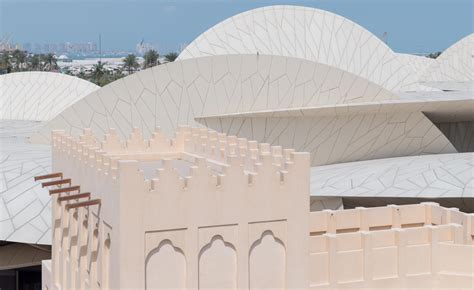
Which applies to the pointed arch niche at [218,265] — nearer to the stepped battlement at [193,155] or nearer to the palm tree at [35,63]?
the stepped battlement at [193,155]

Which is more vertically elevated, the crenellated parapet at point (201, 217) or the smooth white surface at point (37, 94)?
the smooth white surface at point (37, 94)

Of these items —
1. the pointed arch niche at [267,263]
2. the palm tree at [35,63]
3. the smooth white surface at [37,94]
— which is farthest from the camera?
the palm tree at [35,63]

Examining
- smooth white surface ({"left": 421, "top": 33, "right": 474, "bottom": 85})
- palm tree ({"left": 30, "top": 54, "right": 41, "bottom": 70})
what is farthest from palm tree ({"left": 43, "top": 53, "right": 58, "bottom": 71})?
smooth white surface ({"left": 421, "top": 33, "right": 474, "bottom": 85})

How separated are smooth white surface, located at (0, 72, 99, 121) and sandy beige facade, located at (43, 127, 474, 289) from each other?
29.3 meters

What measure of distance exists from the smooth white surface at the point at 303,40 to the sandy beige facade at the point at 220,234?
Answer: 1042 inches

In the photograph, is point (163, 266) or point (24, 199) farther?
point (24, 199)

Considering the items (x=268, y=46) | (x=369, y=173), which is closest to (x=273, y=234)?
(x=369, y=173)

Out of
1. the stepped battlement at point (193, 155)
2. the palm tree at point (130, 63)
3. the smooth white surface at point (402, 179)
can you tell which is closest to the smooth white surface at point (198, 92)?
the smooth white surface at point (402, 179)

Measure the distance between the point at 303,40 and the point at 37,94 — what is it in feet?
51.2

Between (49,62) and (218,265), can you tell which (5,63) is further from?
(218,265)

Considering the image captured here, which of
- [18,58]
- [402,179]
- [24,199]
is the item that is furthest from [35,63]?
[402,179]

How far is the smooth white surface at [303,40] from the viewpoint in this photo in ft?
138

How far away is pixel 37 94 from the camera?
1791 inches

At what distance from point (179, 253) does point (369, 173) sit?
1613 cm
